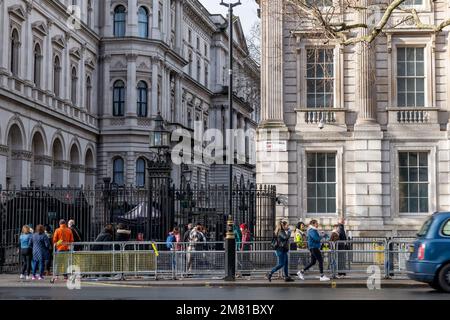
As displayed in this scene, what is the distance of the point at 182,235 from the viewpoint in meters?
29.1

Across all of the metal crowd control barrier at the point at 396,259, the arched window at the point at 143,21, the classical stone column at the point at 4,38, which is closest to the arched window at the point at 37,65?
the classical stone column at the point at 4,38

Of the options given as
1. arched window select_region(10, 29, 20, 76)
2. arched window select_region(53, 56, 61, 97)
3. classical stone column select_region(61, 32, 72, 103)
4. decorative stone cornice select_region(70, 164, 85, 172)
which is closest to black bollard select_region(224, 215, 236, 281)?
arched window select_region(10, 29, 20, 76)

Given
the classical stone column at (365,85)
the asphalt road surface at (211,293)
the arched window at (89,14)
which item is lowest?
the asphalt road surface at (211,293)

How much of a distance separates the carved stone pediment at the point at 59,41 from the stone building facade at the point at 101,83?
79 millimetres

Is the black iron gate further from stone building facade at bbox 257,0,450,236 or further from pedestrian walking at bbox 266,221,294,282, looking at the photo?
pedestrian walking at bbox 266,221,294,282

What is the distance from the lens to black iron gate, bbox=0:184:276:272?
27188mm

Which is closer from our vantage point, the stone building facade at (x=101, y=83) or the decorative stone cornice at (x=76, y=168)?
the stone building facade at (x=101, y=83)

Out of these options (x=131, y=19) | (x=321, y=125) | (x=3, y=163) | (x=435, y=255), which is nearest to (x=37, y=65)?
(x=3, y=163)

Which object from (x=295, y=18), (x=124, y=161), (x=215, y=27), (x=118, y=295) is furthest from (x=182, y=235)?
(x=215, y=27)

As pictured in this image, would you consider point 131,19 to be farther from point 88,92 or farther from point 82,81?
point 82,81

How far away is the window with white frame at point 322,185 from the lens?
30.6m

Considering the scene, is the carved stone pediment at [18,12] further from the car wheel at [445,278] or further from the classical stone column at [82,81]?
the car wheel at [445,278]

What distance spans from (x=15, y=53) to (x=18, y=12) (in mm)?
2372

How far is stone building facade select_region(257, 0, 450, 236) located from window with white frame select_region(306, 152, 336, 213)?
4 cm
